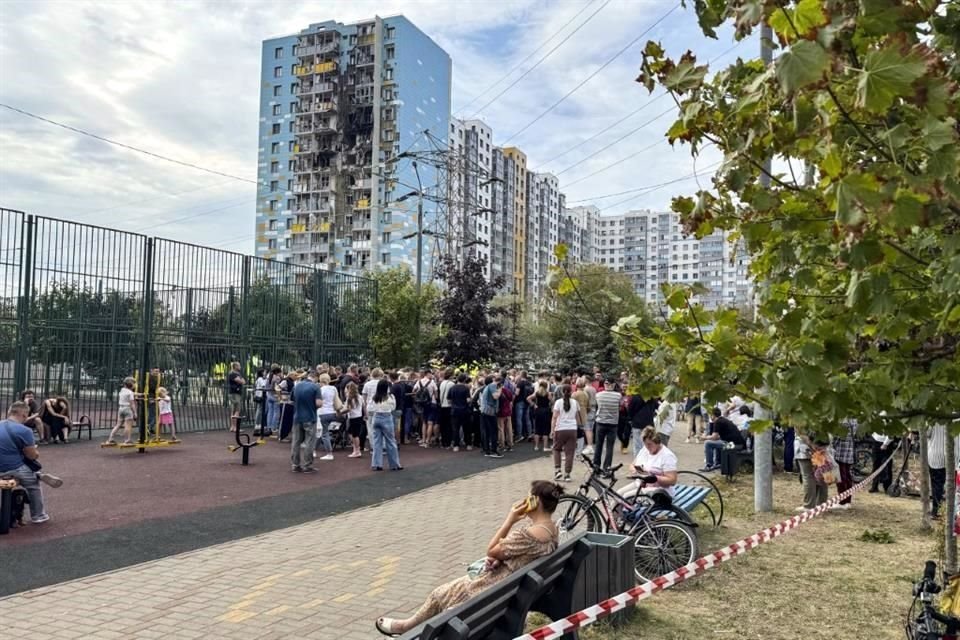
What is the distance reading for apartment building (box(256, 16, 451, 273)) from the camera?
8281 centimetres

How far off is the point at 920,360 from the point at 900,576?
5.69m

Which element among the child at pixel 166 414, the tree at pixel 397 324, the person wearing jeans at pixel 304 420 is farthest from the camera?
the tree at pixel 397 324

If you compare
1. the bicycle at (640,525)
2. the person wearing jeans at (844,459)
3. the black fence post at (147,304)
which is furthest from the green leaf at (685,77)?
the black fence post at (147,304)

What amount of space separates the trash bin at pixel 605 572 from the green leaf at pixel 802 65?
4.29 metres

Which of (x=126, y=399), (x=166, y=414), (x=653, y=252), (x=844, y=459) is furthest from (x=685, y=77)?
(x=653, y=252)

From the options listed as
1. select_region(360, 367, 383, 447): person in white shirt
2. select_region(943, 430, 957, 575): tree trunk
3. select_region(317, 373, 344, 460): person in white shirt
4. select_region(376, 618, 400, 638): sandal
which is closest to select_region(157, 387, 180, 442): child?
select_region(317, 373, 344, 460): person in white shirt

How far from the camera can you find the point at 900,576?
7.91 metres


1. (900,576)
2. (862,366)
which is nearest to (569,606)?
(862,366)

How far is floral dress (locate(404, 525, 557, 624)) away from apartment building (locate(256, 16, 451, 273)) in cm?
7679

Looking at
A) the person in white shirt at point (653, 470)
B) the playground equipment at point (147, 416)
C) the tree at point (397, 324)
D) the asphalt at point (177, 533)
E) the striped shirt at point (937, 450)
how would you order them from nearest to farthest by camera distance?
1. the asphalt at point (177, 533)
2. the person in white shirt at point (653, 470)
3. the striped shirt at point (937, 450)
4. the playground equipment at point (147, 416)
5. the tree at point (397, 324)

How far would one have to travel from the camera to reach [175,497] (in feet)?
37.4

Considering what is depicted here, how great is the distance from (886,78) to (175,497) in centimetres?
1154

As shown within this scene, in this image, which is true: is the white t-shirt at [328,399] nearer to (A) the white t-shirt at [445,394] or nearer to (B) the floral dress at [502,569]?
(A) the white t-shirt at [445,394]

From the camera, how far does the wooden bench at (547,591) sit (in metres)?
4.04
